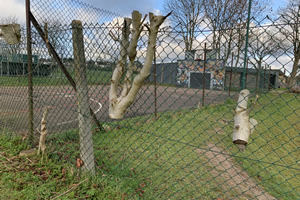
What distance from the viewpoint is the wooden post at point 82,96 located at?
92.3 inches

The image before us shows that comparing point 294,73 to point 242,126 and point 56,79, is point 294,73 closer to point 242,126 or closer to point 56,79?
point 242,126

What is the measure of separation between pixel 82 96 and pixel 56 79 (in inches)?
39.3

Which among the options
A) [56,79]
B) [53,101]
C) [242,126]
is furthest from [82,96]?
[53,101]

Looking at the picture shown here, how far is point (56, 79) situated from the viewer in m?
3.15

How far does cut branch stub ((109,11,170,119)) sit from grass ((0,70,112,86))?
15.5 inches

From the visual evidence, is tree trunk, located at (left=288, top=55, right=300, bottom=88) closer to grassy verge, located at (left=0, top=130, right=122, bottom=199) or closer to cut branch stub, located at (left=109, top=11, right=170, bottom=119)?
cut branch stub, located at (left=109, top=11, right=170, bottom=119)

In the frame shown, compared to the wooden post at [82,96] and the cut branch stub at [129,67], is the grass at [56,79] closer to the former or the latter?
the wooden post at [82,96]

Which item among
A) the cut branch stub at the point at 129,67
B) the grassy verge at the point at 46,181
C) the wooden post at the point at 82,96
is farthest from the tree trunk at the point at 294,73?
the wooden post at the point at 82,96

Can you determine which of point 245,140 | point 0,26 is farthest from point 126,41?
point 0,26

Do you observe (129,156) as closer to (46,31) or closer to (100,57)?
(100,57)

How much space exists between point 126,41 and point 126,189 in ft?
5.09

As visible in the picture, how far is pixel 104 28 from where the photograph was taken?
7.04 feet

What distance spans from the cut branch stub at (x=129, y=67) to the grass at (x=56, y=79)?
0.39 meters

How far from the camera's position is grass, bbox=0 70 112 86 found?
249 cm
